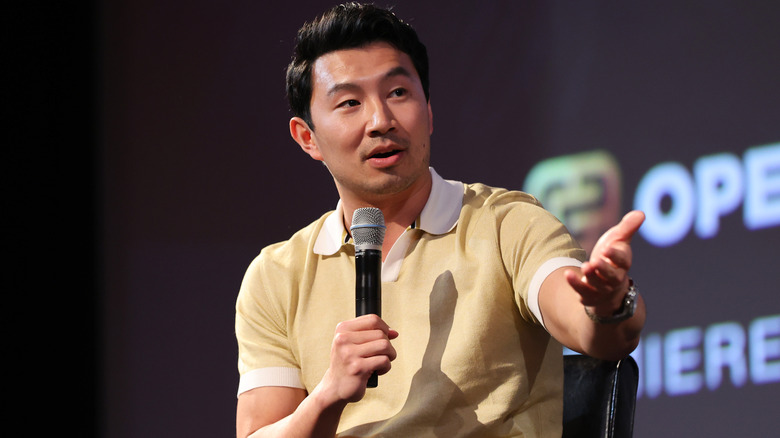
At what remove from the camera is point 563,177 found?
8.42ft

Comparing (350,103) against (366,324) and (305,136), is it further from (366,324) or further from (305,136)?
(366,324)

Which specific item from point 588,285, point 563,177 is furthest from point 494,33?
point 588,285

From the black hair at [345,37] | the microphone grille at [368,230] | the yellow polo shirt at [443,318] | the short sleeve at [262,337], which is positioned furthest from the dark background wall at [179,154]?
the microphone grille at [368,230]

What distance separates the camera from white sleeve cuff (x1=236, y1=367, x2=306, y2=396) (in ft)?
5.28

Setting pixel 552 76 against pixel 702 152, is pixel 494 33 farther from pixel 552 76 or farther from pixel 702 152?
pixel 702 152

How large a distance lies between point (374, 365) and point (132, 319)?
212cm

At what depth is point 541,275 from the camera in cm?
137

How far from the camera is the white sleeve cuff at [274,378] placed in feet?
5.28

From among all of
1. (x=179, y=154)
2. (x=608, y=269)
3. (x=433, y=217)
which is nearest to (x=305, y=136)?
(x=433, y=217)

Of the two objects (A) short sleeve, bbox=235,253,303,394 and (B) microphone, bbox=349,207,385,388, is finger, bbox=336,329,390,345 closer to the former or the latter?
(B) microphone, bbox=349,207,385,388

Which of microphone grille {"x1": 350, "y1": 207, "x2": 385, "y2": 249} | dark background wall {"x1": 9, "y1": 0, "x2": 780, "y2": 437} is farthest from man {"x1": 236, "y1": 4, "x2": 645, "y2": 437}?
dark background wall {"x1": 9, "y1": 0, "x2": 780, "y2": 437}

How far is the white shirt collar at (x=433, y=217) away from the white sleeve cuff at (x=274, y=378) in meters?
0.24

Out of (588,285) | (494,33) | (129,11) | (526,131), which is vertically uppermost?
(129,11)

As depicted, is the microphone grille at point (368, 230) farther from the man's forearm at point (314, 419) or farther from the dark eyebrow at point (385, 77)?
the dark eyebrow at point (385, 77)
